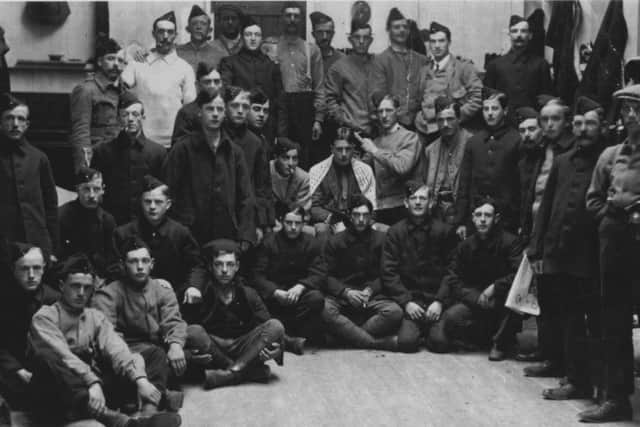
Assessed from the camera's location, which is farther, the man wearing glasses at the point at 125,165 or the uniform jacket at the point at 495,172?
the uniform jacket at the point at 495,172

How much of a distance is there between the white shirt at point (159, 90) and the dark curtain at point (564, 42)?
10.1 ft

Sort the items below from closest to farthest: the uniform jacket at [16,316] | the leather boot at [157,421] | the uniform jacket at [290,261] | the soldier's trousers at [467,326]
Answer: the leather boot at [157,421], the uniform jacket at [16,316], the soldier's trousers at [467,326], the uniform jacket at [290,261]

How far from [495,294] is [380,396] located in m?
1.68

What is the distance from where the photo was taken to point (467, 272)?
913 centimetres

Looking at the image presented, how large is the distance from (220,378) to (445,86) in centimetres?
363

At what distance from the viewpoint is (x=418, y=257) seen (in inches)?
368

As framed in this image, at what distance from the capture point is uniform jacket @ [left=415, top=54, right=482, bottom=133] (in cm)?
1020

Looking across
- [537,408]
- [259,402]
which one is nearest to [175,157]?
[259,402]

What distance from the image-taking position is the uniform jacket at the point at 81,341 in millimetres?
6984

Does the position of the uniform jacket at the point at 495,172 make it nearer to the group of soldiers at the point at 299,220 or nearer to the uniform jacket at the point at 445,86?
the group of soldiers at the point at 299,220

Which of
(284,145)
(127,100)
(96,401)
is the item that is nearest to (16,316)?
(96,401)

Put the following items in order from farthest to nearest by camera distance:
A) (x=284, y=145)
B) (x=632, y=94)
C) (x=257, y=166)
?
1. (x=284, y=145)
2. (x=257, y=166)
3. (x=632, y=94)

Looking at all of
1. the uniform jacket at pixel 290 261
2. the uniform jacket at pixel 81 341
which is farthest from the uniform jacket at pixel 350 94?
the uniform jacket at pixel 81 341

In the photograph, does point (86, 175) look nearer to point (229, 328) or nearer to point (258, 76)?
point (229, 328)
